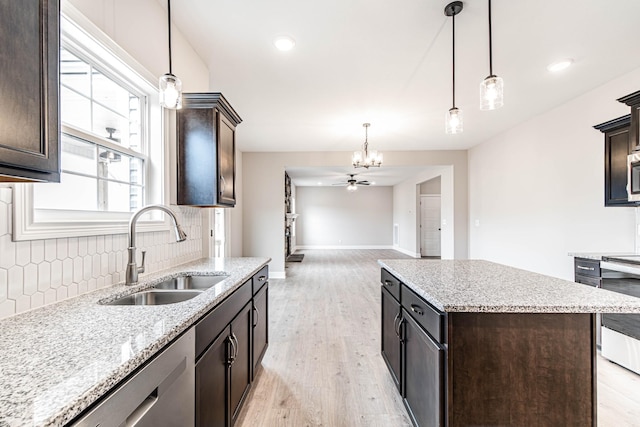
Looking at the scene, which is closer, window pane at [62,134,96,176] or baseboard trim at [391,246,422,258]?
window pane at [62,134,96,176]

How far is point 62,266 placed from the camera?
1.25 meters

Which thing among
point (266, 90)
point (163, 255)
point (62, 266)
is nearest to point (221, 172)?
point (163, 255)

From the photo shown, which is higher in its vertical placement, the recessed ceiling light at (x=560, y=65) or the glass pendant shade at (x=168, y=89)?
the recessed ceiling light at (x=560, y=65)

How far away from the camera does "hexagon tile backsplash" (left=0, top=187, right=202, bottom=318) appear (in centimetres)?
103

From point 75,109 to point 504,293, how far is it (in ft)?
7.72

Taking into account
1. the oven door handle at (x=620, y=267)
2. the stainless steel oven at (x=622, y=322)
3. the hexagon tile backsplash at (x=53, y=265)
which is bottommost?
the stainless steel oven at (x=622, y=322)

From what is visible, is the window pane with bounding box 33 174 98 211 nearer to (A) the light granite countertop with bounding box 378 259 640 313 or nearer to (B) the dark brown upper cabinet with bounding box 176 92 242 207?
(B) the dark brown upper cabinet with bounding box 176 92 242 207

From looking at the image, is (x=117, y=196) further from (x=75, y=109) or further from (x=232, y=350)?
(x=232, y=350)

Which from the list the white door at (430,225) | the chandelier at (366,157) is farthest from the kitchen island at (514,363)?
the white door at (430,225)

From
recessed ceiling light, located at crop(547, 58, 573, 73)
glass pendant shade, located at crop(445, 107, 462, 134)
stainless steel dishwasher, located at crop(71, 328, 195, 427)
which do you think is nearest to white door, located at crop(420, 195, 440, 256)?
recessed ceiling light, located at crop(547, 58, 573, 73)

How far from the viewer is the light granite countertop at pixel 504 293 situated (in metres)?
1.21

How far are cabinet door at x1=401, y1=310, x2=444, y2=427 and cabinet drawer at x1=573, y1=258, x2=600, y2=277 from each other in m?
2.23

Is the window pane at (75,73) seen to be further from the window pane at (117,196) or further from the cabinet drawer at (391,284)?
the cabinet drawer at (391,284)

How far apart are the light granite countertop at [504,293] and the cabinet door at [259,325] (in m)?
1.02
